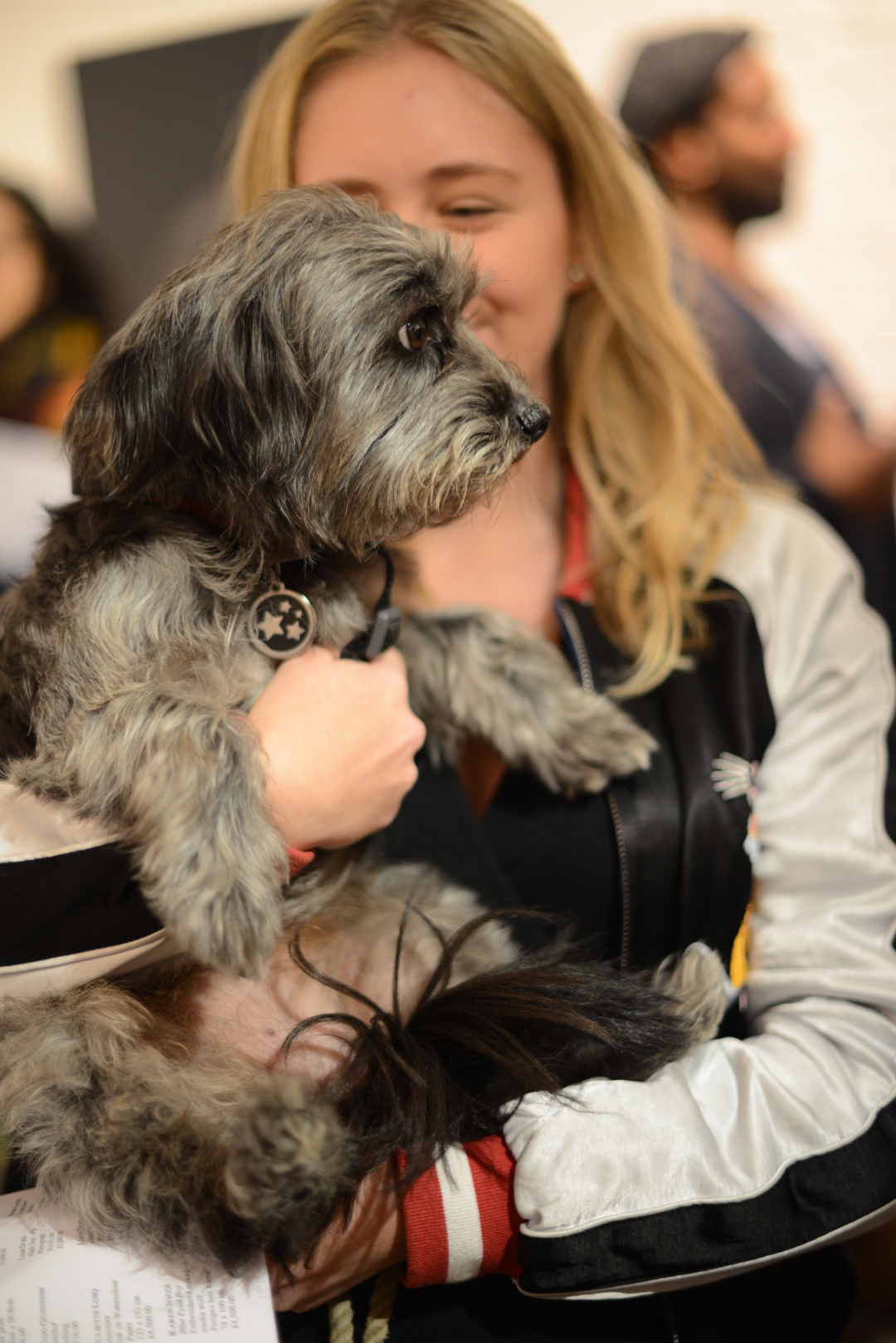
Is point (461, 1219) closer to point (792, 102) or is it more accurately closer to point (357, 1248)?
point (357, 1248)

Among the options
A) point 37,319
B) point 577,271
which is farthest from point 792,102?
point 37,319

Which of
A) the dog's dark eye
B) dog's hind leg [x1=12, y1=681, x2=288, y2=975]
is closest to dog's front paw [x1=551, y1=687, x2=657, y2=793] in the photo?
dog's hind leg [x1=12, y1=681, x2=288, y2=975]

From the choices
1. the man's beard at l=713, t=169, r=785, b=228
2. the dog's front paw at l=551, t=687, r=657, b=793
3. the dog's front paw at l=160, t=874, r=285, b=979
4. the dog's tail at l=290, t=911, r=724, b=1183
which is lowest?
the dog's tail at l=290, t=911, r=724, b=1183

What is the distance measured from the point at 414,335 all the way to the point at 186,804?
78 cm

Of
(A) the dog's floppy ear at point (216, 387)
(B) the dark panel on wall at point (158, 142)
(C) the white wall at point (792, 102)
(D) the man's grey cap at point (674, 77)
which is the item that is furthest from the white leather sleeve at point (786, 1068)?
(B) the dark panel on wall at point (158, 142)

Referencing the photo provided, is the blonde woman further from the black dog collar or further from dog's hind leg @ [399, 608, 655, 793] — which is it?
the black dog collar

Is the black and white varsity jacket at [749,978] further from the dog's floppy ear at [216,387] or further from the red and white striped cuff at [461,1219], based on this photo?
the dog's floppy ear at [216,387]

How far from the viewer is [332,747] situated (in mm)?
1219

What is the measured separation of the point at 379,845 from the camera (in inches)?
59.2

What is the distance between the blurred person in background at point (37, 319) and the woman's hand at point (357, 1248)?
231 cm

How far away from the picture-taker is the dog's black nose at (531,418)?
1285 mm

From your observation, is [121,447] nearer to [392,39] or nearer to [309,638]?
[309,638]

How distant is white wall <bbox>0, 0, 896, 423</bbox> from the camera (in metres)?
2.29

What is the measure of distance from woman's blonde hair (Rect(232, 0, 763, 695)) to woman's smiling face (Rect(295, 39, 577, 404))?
0.04 meters
